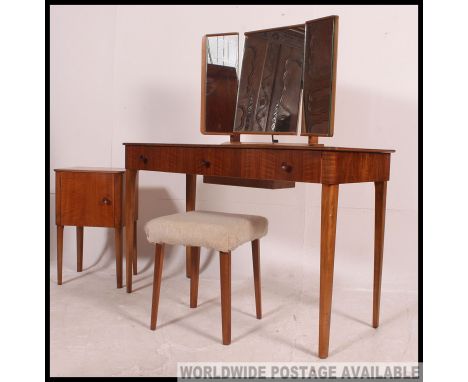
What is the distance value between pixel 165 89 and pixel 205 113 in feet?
2.06

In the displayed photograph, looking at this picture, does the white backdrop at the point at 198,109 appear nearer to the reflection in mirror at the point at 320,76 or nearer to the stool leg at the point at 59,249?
the stool leg at the point at 59,249

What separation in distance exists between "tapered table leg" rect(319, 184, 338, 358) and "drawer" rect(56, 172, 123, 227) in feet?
4.45

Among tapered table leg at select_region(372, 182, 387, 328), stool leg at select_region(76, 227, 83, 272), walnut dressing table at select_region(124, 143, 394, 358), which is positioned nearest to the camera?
walnut dressing table at select_region(124, 143, 394, 358)

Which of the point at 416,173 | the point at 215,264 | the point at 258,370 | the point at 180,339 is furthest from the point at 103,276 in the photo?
the point at 416,173

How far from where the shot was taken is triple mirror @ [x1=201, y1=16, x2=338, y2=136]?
2166mm

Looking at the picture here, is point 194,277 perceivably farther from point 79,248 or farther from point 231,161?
point 79,248

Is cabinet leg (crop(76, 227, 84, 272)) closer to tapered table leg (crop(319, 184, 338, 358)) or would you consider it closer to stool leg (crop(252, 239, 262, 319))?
stool leg (crop(252, 239, 262, 319))

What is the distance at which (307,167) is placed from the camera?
194cm

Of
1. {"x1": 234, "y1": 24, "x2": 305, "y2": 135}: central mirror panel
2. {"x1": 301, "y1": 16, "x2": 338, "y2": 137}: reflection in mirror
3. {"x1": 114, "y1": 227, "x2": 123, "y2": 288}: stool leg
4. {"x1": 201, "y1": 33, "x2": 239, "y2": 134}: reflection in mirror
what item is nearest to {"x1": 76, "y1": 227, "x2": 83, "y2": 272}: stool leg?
{"x1": 114, "y1": 227, "x2": 123, "y2": 288}: stool leg

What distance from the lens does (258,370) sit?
1932 mm

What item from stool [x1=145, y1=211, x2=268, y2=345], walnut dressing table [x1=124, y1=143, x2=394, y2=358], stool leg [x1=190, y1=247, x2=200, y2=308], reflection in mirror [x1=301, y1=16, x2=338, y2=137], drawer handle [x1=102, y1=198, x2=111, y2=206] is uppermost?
reflection in mirror [x1=301, y1=16, x2=338, y2=137]

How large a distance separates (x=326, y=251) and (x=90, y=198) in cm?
149

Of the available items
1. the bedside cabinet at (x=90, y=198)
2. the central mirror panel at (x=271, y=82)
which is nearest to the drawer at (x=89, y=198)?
the bedside cabinet at (x=90, y=198)

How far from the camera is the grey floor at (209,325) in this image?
202 centimetres
